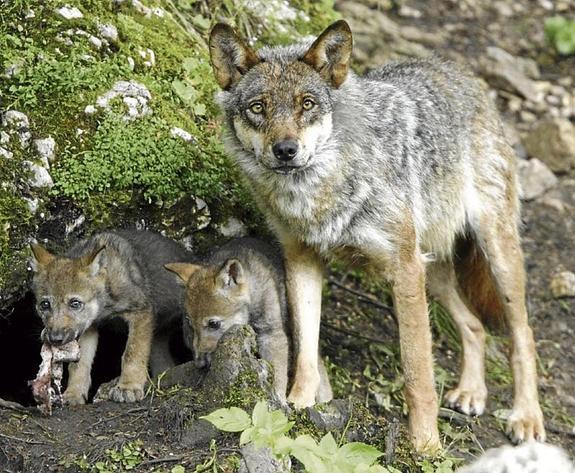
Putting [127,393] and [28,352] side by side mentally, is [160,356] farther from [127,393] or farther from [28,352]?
[28,352]

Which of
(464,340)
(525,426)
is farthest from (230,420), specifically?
(464,340)

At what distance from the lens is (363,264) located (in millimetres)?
6668

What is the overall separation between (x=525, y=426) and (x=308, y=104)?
2803 mm

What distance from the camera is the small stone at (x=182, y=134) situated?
7.24 m

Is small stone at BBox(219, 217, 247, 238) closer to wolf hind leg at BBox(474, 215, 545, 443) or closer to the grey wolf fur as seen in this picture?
wolf hind leg at BBox(474, 215, 545, 443)

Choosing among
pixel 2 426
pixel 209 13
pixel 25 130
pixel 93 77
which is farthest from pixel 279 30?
pixel 2 426

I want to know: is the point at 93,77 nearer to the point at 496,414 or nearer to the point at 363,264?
the point at 363,264

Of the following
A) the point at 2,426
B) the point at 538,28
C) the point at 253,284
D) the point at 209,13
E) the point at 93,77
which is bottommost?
the point at 2,426

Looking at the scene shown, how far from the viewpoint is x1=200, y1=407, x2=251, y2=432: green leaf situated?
4.79 m

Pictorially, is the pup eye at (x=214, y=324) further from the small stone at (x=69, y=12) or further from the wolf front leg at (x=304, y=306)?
the small stone at (x=69, y=12)

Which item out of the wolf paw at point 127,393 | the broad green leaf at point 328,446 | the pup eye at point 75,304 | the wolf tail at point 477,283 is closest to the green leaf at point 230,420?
the broad green leaf at point 328,446

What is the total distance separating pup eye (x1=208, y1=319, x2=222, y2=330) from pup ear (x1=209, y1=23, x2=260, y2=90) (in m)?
1.43

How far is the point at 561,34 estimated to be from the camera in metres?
11.9

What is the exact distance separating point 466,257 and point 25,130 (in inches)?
129
